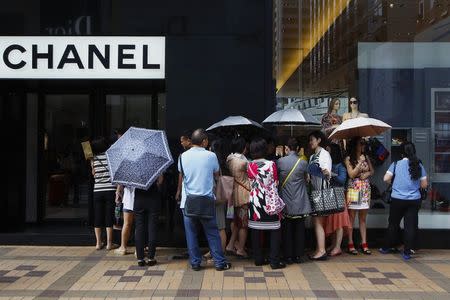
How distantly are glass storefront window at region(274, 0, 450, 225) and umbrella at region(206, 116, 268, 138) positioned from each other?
34.0 inches

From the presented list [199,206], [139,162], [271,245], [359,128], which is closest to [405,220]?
[359,128]

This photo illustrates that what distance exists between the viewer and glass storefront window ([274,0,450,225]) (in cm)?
896

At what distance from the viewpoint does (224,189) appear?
290 inches

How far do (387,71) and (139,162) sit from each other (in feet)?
14.6

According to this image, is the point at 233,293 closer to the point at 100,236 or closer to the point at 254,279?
the point at 254,279

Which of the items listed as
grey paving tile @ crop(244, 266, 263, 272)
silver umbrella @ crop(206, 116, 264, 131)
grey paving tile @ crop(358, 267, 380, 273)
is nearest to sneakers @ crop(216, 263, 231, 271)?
grey paving tile @ crop(244, 266, 263, 272)

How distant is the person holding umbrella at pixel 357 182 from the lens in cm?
802

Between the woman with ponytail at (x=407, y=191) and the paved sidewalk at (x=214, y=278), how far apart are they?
400 millimetres

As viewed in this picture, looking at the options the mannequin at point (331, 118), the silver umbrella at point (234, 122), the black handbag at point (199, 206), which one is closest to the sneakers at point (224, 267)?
the black handbag at point (199, 206)

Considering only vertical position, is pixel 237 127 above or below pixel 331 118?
below

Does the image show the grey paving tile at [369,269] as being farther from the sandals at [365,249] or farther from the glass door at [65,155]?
the glass door at [65,155]

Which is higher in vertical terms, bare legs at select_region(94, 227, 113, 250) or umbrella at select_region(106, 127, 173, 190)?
umbrella at select_region(106, 127, 173, 190)

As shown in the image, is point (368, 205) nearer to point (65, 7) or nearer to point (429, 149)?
point (429, 149)

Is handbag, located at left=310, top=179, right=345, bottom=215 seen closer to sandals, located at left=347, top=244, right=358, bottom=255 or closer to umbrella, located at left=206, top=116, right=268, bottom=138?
sandals, located at left=347, top=244, right=358, bottom=255
